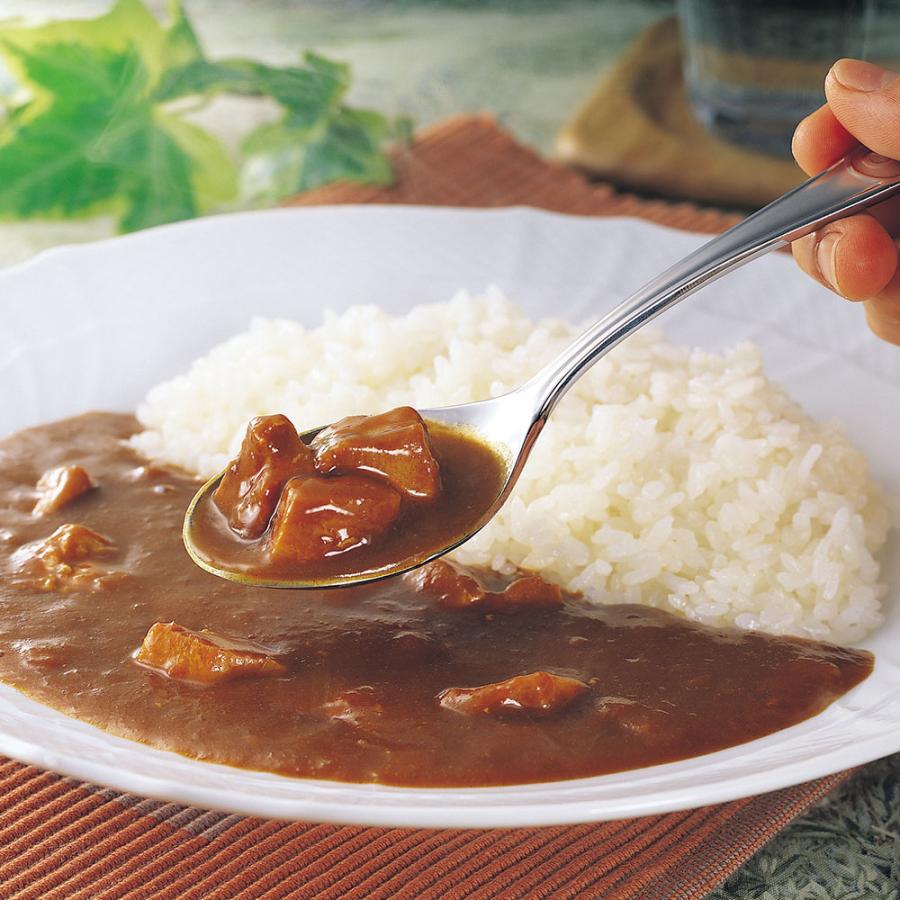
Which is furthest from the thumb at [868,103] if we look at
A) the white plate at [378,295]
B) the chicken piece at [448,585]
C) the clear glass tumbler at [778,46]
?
the clear glass tumbler at [778,46]

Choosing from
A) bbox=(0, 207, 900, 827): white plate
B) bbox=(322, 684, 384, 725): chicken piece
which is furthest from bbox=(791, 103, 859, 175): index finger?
bbox=(322, 684, 384, 725): chicken piece

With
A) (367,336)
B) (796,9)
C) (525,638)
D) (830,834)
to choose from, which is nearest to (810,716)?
(830,834)

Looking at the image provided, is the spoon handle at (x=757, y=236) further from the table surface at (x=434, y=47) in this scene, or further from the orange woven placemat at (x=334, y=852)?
the table surface at (x=434, y=47)

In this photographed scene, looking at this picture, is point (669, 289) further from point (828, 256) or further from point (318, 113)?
point (318, 113)

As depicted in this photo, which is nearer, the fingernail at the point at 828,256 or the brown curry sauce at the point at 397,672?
the brown curry sauce at the point at 397,672

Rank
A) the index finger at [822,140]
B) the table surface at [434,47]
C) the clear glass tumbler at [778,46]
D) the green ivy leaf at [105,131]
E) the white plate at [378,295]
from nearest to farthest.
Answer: the index finger at [822,140] → the white plate at [378,295] → the green ivy leaf at [105,131] → the clear glass tumbler at [778,46] → the table surface at [434,47]

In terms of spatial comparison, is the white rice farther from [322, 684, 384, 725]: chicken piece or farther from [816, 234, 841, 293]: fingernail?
[322, 684, 384, 725]: chicken piece

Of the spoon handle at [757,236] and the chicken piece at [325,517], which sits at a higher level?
the spoon handle at [757,236]

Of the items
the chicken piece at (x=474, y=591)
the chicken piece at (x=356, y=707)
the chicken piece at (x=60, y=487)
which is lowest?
the chicken piece at (x=474, y=591)

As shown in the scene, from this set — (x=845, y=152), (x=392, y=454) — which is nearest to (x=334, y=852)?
(x=392, y=454)
